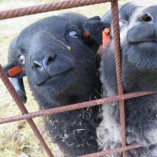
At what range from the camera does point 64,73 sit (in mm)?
1995

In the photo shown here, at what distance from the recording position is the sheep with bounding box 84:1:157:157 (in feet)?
4.62

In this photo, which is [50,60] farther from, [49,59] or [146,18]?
[146,18]

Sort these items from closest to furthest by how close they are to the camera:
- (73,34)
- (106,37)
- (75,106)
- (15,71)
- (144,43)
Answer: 1. (144,43)
2. (75,106)
3. (106,37)
4. (73,34)
5. (15,71)

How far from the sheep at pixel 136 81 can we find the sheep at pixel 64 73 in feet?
0.48

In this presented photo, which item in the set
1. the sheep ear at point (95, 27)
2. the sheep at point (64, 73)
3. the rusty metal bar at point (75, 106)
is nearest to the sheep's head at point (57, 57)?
the sheep at point (64, 73)

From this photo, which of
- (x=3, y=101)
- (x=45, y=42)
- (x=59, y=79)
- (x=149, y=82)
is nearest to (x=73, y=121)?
(x=59, y=79)

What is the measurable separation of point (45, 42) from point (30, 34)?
0.37 m

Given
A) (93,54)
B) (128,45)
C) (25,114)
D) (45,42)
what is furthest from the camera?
(93,54)

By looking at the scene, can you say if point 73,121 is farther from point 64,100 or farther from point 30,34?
point 30,34

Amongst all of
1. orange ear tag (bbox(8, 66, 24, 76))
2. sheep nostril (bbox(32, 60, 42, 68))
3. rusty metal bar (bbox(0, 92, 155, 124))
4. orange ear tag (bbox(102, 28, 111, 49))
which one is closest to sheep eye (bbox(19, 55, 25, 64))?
orange ear tag (bbox(8, 66, 24, 76))

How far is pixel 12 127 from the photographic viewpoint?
12.1 feet

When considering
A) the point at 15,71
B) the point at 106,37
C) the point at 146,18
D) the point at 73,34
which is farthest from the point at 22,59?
the point at 146,18

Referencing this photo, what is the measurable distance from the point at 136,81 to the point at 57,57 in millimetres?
585

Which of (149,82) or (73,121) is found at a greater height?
(73,121)
